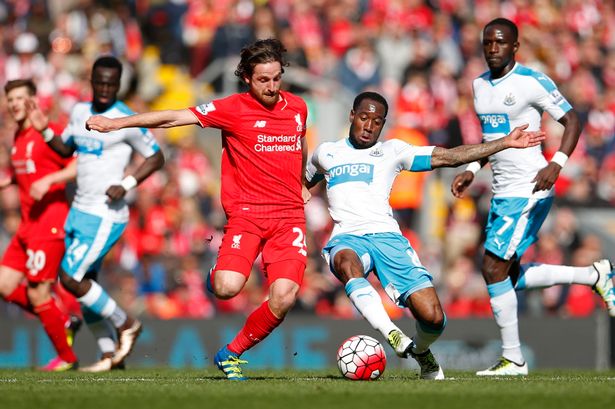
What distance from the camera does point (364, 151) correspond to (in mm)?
10812

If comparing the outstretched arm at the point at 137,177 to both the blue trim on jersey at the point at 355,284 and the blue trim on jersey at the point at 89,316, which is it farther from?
the blue trim on jersey at the point at 355,284

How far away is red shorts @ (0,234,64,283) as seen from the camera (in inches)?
496

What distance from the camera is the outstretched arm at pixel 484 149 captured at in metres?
9.85

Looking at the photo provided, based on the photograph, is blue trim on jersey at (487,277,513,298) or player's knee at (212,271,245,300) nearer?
player's knee at (212,271,245,300)

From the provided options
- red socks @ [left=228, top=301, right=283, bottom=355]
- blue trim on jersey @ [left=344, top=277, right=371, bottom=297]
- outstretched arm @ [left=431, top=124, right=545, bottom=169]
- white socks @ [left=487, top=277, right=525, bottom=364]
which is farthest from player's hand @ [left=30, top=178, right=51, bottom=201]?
white socks @ [left=487, top=277, right=525, bottom=364]

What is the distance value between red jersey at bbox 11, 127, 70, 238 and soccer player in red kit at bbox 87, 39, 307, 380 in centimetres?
289

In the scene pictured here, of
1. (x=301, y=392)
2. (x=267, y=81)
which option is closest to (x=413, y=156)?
(x=267, y=81)

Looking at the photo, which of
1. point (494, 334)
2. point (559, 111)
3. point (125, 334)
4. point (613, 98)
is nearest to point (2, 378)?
point (125, 334)

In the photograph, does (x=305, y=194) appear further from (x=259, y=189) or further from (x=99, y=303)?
(x=99, y=303)

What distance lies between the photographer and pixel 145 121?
32.5 ft

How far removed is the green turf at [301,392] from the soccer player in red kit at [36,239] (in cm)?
168

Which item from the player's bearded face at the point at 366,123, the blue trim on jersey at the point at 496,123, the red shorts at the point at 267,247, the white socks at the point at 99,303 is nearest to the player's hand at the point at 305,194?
the red shorts at the point at 267,247

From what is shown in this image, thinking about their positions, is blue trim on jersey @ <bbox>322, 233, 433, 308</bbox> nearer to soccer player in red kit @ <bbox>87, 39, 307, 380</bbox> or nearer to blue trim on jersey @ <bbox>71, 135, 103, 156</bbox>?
soccer player in red kit @ <bbox>87, 39, 307, 380</bbox>

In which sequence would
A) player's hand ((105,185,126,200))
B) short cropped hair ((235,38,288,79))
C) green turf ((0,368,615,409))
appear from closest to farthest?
green turf ((0,368,615,409)) < short cropped hair ((235,38,288,79)) < player's hand ((105,185,126,200))
